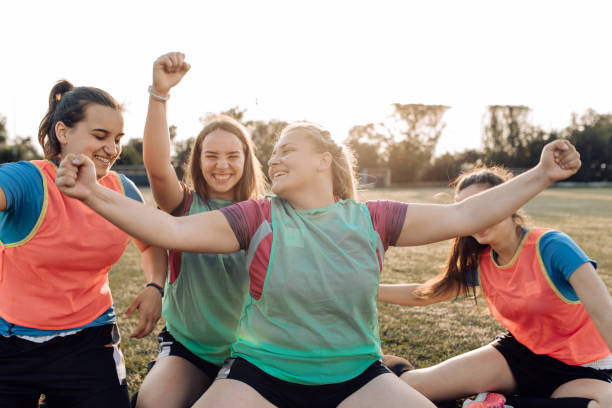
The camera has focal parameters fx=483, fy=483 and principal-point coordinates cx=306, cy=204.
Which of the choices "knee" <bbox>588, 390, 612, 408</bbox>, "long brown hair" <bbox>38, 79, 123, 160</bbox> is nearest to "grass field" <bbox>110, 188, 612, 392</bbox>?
"knee" <bbox>588, 390, 612, 408</bbox>

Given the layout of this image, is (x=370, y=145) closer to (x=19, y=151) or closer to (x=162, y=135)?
(x=19, y=151)

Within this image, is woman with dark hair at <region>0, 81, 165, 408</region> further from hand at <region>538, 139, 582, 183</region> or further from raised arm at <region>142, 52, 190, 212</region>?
hand at <region>538, 139, 582, 183</region>

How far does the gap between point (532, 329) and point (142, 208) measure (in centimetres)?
256

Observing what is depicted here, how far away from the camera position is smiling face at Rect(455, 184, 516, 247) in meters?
3.12

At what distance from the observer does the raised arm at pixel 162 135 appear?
235 centimetres

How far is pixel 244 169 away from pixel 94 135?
0.98m

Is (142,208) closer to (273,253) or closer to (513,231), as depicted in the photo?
(273,253)

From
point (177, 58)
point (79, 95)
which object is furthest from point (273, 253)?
point (79, 95)

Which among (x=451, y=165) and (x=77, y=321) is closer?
(x=77, y=321)

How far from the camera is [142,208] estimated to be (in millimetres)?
2006

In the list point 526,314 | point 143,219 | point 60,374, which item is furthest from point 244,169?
point 526,314

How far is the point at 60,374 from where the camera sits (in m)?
2.59

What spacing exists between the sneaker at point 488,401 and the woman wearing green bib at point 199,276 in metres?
1.60

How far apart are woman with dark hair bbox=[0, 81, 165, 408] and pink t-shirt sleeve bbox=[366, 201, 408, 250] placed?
4.33 feet
